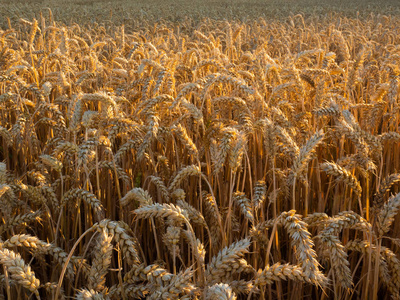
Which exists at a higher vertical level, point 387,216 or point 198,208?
point 387,216

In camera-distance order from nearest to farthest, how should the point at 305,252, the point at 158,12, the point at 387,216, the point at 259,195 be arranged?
the point at 305,252 → the point at 387,216 → the point at 259,195 → the point at 158,12

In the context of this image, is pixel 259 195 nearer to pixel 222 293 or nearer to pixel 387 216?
pixel 387 216

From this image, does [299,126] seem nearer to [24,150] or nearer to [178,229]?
[178,229]

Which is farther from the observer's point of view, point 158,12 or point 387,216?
point 158,12

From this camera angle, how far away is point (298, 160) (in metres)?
1.25

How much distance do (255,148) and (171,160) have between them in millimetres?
483

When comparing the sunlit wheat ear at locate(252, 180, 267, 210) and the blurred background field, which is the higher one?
the blurred background field

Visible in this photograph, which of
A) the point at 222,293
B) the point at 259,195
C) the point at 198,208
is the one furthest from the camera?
the point at 198,208

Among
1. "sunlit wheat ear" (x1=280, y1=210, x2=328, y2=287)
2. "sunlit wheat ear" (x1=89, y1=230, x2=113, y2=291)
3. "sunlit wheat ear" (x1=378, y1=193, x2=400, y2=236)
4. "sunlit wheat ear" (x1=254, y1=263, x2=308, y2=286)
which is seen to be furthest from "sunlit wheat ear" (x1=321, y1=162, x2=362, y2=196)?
"sunlit wheat ear" (x1=89, y1=230, x2=113, y2=291)

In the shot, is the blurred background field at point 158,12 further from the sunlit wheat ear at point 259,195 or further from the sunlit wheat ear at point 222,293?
the sunlit wheat ear at point 222,293

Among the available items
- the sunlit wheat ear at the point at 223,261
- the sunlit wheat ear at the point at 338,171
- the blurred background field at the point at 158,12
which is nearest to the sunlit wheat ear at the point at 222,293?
the sunlit wheat ear at the point at 223,261

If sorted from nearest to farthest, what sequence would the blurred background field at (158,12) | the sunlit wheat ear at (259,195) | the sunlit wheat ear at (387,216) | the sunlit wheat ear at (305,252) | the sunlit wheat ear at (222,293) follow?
the sunlit wheat ear at (222,293) < the sunlit wheat ear at (305,252) < the sunlit wheat ear at (387,216) < the sunlit wheat ear at (259,195) < the blurred background field at (158,12)

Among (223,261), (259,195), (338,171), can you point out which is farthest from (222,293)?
(259,195)

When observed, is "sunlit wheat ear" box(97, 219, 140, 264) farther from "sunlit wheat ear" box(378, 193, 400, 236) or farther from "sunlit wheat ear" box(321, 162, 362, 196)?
"sunlit wheat ear" box(378, 193, 400, 236)
